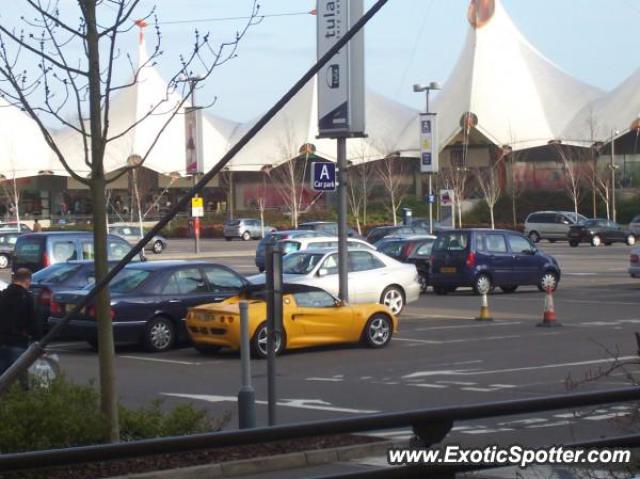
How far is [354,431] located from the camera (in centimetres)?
466

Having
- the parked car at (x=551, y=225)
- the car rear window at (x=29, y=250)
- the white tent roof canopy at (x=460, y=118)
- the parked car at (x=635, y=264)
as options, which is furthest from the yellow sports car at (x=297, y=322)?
→ the white tent roof canopy at (x=460, y=118)

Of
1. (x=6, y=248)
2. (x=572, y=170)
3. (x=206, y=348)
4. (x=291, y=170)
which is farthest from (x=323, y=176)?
(x=291, y=170)

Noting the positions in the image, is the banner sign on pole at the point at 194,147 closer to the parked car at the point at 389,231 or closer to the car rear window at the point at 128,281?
the parked car at the point at 389,231

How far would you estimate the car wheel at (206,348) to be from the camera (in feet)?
60.6

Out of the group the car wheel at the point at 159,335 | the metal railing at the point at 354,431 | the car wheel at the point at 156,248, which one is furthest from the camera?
the car wheel at the point at 156,248

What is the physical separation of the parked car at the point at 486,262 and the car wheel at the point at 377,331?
36.1ft

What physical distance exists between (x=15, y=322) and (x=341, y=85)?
34.6 feet

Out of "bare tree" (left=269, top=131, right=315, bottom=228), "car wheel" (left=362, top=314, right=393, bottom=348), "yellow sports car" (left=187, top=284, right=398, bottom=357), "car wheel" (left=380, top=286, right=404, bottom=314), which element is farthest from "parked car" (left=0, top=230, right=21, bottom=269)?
"bare tree" (left=269, top=131, right=315, bottom=228)

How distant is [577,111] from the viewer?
283 feet

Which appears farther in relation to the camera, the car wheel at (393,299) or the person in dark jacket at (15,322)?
the car wheel at (393,299)

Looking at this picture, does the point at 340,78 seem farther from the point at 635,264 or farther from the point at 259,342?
the point at 635,264

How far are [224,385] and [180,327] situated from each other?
462 centimetres

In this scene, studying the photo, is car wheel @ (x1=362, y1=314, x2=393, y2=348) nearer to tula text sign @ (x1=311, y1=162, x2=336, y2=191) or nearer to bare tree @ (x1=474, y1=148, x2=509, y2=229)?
tula text sign @ (x1=311, y1=162, x2=336, y2=191)

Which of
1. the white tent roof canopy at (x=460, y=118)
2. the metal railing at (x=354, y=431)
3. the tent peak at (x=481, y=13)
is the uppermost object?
the tent peak at (x=481, y=13)
